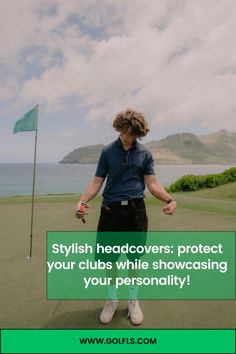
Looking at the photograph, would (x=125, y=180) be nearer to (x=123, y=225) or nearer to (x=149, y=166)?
(x=149, y=166)

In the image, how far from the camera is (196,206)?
9.09m

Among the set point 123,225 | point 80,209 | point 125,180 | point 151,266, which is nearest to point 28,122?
point 80,209

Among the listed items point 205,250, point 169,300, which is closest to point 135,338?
point 169,300

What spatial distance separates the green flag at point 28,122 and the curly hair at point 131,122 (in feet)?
7.63

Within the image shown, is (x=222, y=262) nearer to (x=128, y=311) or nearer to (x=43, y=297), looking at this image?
(x=128, y=311)

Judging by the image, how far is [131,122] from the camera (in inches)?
129

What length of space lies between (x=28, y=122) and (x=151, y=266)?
2942 mm

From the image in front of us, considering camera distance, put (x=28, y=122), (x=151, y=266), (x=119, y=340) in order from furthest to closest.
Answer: (x=28, y=122)
(x=151, y=266)
(x=119, y=340)

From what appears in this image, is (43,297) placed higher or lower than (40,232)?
lower

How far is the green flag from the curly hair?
233cm

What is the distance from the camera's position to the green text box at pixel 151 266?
3.64 metres

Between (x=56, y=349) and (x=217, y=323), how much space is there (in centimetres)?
151

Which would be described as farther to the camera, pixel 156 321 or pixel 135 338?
pixel 156 321

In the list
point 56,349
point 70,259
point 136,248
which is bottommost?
point 56,349
